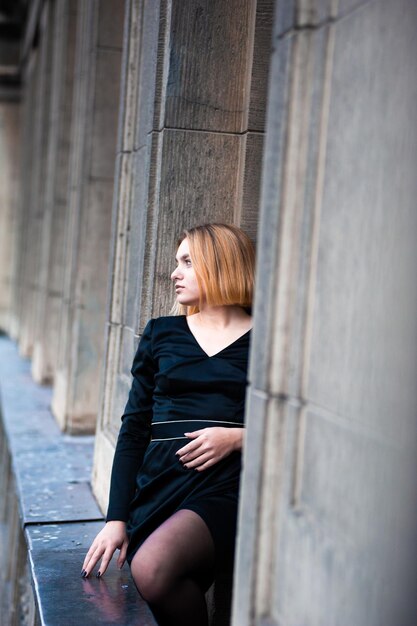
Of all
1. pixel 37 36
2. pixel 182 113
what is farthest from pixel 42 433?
pixel 37 36

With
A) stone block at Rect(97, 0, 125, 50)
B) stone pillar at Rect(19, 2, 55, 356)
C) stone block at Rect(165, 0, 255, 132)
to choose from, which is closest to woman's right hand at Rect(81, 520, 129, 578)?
stone block at Rect(165, 0, 255, 132)

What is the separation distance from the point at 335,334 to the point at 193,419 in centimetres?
115

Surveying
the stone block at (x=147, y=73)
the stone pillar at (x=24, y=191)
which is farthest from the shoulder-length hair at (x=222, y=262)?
the stone pillar at (x=24, y=191)

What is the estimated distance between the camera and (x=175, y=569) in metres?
2.54

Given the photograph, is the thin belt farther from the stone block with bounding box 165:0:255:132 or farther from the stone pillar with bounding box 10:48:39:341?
the stone pillar with bounding box 10:48:39:341

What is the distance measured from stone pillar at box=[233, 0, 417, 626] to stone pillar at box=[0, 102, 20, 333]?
15.6m

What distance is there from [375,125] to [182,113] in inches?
80.4

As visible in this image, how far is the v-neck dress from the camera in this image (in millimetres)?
2809

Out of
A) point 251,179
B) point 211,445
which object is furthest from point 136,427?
point 251,179

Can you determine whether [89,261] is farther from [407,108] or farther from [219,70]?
[407,108]

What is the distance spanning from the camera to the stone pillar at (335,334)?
157 cm

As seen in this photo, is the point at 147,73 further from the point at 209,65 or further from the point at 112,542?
the point at 112,542

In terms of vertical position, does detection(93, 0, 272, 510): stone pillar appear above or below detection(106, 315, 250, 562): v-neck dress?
above

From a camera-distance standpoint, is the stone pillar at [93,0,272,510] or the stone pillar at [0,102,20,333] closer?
the stone pillar at [93,0,272,510]
